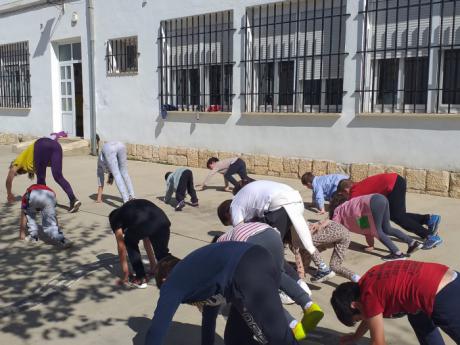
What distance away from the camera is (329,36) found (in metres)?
9.32

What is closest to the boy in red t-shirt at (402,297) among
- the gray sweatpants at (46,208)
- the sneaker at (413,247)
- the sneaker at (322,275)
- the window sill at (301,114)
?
the sneaker at (322,275)

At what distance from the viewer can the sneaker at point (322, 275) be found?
464 cm

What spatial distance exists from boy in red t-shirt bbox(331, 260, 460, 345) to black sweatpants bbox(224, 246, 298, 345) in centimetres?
41

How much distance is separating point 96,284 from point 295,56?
21.3ft

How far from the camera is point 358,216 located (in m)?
5.24

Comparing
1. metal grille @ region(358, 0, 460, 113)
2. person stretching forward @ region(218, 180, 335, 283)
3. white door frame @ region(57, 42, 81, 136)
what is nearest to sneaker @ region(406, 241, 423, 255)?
person stretching forward @ region(218, 180, 335, 283)

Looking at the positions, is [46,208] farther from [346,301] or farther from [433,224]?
[433,224]

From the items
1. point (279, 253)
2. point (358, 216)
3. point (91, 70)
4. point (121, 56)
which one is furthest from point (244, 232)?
point (91, 70)

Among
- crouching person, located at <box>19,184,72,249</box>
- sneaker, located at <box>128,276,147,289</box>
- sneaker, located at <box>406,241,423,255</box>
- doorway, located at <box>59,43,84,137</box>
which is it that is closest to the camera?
sneaker, located at <box>128,276,147,289</box>

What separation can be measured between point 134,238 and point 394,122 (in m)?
5.65

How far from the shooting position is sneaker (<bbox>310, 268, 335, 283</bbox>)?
4641mm

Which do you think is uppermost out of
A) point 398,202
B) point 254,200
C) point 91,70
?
point 91,70

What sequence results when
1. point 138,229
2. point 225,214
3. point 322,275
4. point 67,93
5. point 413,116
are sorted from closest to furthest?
point 225,214, point 138,229, point 322,275, point 413,116, point 67,93

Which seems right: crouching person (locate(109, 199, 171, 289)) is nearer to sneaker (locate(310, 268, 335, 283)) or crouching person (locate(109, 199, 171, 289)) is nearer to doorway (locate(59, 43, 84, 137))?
sneaker (locate(310, 268, 335, 283))
